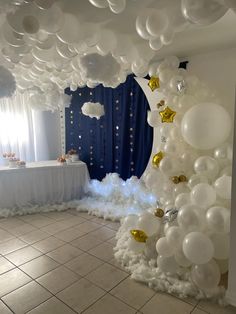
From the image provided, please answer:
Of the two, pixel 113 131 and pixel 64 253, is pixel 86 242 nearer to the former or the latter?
pixel 64 253

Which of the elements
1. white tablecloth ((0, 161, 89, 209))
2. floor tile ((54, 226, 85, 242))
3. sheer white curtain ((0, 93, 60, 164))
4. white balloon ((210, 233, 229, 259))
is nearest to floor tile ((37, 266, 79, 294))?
floor tile ((54, 226, 85, 242))

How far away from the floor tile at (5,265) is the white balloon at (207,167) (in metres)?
2.06

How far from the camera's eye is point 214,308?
1.88 m

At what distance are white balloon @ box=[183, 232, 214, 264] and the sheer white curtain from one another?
3571 mm

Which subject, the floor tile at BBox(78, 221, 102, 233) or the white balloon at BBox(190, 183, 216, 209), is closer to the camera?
the white balloon at BBox(190, 183, 216, 209)

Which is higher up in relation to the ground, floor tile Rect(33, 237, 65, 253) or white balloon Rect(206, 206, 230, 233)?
white balloon Rect(206, 206, 230, 233)

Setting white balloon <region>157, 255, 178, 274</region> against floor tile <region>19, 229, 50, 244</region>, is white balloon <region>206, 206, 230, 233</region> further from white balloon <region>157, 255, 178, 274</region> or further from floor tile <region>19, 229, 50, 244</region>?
floor tile <region>19, 229, 50, 244</region>

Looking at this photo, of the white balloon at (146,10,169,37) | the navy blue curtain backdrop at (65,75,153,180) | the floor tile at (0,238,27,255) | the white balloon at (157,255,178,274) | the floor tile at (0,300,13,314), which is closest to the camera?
the white balloon at (146,10,169,37)

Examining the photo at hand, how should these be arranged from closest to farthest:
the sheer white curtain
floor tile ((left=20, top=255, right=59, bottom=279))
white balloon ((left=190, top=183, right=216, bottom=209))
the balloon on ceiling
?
1. the balloon on ceiling
2. white balloon ((left=190, top=183, right=216, bottom=209))
3. floor tile ((left=20, top=255, right=59, bottom=279))
4. the sheer white curtain

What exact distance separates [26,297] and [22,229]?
145cm

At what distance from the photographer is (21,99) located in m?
4.59

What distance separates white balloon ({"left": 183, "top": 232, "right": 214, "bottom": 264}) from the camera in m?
1.91

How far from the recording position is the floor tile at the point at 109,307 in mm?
1854

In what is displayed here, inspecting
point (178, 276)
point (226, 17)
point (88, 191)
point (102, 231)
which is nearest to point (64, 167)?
point (88, 191)
